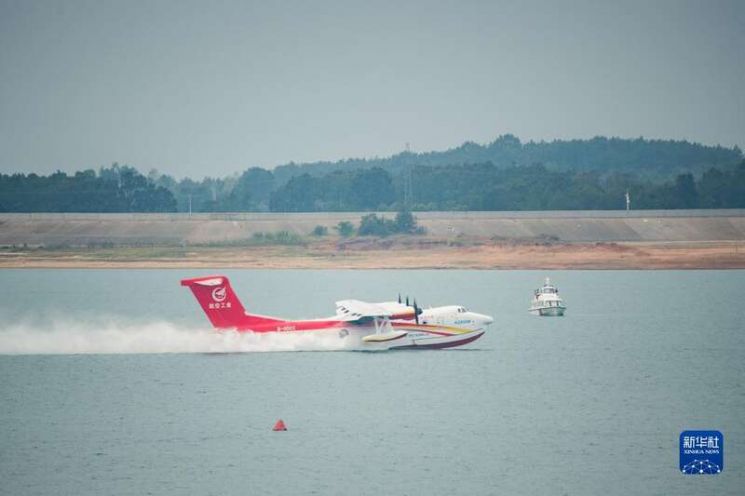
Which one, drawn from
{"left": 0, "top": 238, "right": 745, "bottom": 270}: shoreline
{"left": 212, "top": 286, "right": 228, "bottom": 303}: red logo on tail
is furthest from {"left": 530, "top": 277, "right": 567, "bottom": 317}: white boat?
{"left": 0, "top": 238, "right": 745, "bottom": 270}: shoreline

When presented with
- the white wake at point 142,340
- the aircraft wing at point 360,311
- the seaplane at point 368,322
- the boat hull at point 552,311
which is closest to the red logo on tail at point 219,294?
the seaplane at point 368,322

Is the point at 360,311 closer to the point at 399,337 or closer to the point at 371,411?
the point at 399,337

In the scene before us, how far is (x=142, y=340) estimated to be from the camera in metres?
83.3

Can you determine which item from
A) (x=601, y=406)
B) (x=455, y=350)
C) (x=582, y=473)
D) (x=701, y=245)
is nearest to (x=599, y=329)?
(x=455, y=350)

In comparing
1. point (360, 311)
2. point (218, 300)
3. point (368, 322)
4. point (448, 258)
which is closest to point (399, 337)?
point (368, 322)

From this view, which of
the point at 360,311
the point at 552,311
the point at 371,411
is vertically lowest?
the point at 552,311

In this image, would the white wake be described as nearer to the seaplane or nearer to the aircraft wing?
the seaplane

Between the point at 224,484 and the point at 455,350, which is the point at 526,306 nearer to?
the point at 455,350

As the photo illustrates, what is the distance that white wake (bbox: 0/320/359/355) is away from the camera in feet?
242

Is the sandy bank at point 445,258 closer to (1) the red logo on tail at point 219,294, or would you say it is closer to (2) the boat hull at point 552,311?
(2) the boat hull at point 552,311

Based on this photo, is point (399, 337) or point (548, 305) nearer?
Answer: point (399, 337)

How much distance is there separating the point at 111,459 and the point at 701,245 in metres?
154

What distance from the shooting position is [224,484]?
1747 inches

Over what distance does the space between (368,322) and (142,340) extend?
1917cm
